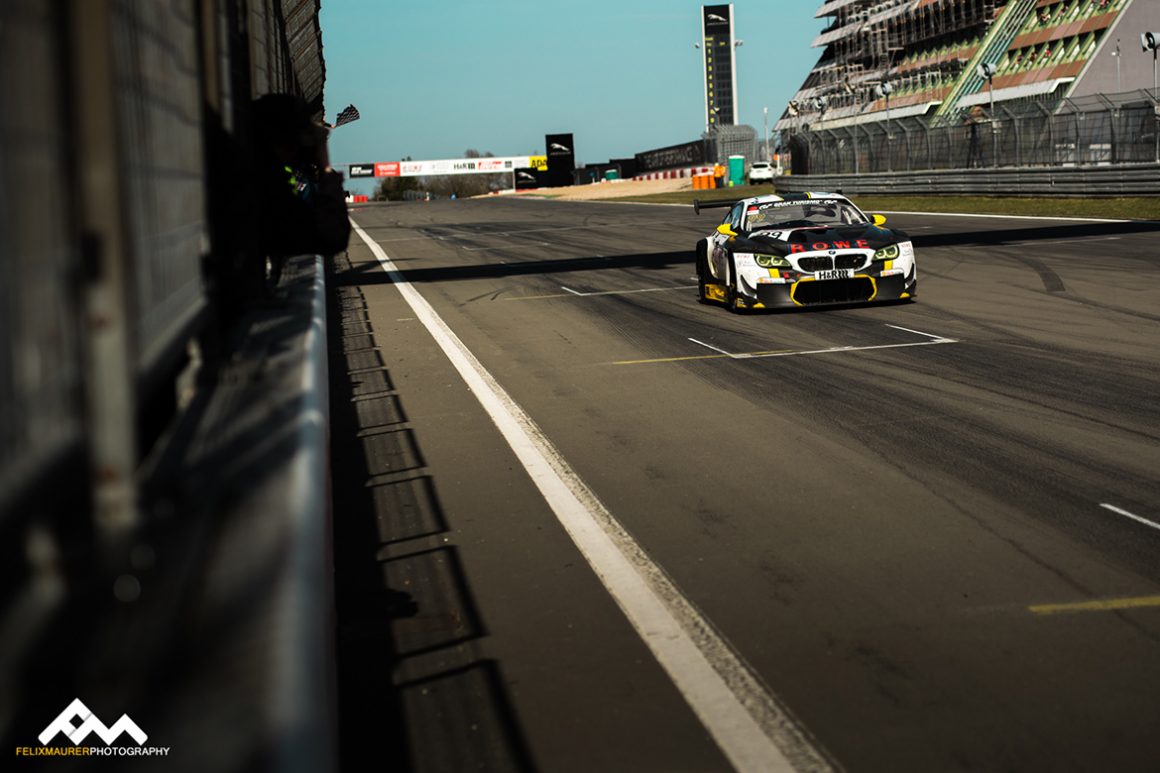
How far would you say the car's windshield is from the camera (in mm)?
16125

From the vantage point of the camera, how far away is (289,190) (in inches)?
247

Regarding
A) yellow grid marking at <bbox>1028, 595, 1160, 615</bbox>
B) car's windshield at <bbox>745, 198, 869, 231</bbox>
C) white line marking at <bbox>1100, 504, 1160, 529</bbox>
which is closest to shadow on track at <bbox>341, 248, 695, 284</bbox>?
car's windshield at <bbox>745, 198, 869, 231</bbox>

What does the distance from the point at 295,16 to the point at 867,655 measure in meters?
10.4

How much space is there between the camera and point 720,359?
41.0 feet

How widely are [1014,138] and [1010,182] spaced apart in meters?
2.52

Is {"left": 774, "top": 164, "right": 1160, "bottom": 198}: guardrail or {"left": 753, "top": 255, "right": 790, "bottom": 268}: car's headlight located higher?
{"left": 774, "top": 164, "right": 1160, "bottom": 198}: guardrail

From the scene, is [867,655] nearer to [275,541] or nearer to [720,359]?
[275,541]

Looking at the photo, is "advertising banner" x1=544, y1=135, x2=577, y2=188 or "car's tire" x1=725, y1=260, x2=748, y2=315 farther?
"advertising banner" x1=544, y1=135, x2=577, y2=188

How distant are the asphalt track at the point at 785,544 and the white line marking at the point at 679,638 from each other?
1.5 inches

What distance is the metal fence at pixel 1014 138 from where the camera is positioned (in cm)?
A: 3475

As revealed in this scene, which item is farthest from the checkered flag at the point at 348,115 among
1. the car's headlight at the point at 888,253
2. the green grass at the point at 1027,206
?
the green grass at the point at 1027,206

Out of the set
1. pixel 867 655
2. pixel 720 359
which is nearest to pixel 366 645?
pixel 867 655

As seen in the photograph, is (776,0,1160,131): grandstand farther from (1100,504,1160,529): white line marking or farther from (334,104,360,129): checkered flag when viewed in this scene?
(1100,504,1160,529): white line marking

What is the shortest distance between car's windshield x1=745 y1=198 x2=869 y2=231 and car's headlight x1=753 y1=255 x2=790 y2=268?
68 centimetres
